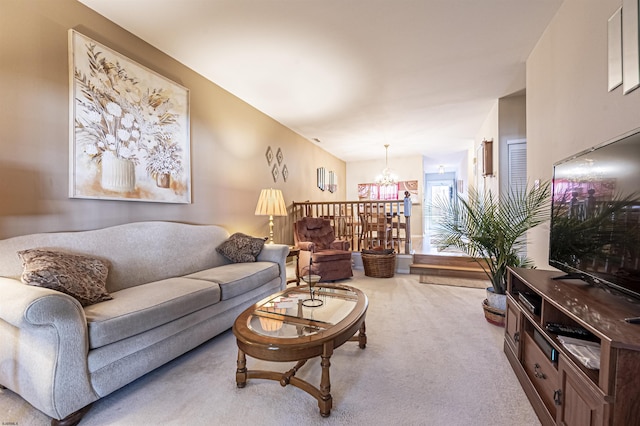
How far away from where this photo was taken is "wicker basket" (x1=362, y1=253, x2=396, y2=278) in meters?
4.30

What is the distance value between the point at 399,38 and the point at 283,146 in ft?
9.63

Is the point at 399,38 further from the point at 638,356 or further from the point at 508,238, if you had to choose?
the point at 638,356

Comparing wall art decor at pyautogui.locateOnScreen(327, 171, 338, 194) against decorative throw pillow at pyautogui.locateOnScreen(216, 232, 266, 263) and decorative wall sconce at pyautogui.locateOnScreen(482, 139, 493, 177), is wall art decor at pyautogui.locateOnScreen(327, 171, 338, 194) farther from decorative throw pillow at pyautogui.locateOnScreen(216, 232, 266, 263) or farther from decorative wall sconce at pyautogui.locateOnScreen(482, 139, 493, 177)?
decorative throw pillow at pyautogui.locateOnScreen(216, 232, 266, 263)

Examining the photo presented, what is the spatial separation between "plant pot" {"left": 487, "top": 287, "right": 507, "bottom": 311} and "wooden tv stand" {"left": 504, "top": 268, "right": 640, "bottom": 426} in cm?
65

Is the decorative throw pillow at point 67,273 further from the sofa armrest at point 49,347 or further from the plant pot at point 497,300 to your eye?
the plant pot at point 497,300

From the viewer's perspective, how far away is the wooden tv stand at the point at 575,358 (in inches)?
34.6

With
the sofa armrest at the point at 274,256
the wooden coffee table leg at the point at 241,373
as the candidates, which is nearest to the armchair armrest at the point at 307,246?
the sofa armrest at the point at 274,256

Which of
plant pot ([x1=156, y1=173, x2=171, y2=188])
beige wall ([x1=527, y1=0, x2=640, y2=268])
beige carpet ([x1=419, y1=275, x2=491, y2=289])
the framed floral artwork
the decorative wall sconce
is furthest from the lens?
the decorative wall sconce

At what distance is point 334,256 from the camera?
4.08 m

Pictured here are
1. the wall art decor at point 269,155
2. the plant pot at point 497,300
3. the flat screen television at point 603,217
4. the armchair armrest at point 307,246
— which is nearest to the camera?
the flat screen television at point 603,217

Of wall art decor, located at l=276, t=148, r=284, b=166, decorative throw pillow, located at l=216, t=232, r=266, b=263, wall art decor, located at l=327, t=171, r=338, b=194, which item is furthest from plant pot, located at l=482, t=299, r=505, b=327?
wall art decor, located at l=327, t=171, r=338, b=194

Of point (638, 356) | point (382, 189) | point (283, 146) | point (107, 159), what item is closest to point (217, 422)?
point (638, 356)

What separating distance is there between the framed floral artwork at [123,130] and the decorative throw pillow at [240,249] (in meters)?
0.65

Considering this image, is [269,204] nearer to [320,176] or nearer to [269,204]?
[269,204]
